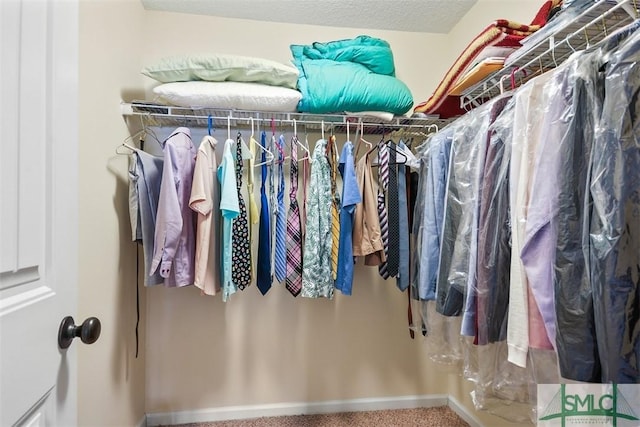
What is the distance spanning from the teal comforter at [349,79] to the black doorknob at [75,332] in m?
1.15

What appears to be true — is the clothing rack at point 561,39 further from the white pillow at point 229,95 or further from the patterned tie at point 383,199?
the white pillow at point 229,95

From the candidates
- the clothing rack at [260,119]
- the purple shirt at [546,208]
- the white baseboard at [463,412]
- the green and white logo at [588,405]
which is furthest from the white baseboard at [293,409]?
the clothing rack at [260,119]

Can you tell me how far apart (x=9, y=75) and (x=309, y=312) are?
1533 millimetres

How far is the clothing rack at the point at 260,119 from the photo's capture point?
128 cm

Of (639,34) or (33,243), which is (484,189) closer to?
(639,34)

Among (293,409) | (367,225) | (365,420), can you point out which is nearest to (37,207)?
(367,225)

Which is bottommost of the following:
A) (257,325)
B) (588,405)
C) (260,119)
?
(257,325)

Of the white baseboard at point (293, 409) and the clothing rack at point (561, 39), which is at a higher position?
the clothing rack at point (561, 39)

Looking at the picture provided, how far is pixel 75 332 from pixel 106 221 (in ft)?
2.27

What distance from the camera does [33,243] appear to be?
48cm

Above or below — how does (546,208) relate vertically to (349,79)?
below

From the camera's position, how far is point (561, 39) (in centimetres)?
80

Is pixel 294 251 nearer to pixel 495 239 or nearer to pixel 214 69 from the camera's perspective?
pixel 495 239

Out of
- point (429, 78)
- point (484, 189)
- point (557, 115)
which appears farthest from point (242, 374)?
point (429, 78)
